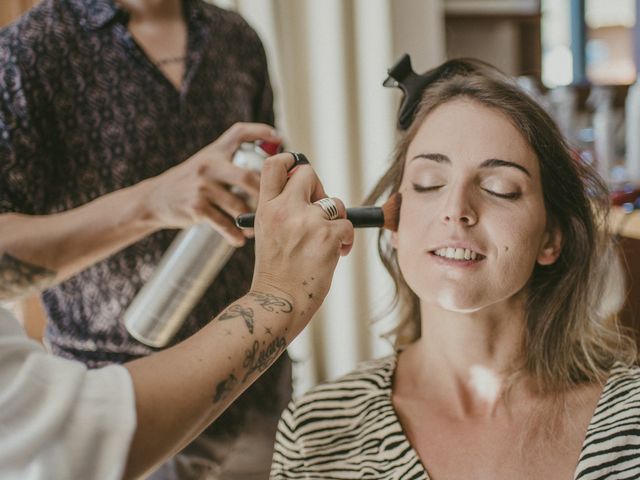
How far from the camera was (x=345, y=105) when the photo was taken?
6.48 ft

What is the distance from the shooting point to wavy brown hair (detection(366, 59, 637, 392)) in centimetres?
100

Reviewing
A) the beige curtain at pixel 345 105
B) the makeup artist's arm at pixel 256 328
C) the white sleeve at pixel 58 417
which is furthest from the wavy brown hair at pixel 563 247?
the beige curtain at pixel 345 105

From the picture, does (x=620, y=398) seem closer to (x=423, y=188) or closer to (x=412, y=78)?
(x=423, y=188)

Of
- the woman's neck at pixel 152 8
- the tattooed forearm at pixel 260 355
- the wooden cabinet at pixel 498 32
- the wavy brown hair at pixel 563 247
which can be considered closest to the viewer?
the tattooed forearm at pixel 260 355

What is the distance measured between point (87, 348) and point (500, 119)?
773mm

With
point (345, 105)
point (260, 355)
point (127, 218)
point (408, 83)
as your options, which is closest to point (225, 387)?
point (260, 355)

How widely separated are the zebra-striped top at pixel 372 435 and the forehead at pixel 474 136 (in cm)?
37

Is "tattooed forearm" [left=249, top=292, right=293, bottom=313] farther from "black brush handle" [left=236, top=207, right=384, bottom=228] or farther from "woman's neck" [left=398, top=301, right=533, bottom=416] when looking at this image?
"woman's neck" [left=398, top=301, right=533, bottom=416]

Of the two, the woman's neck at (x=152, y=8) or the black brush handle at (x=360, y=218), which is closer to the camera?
the black brush handle at (x=360, y=218)

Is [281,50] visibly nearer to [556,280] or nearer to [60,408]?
[556,280]

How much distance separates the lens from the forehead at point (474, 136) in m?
0.94

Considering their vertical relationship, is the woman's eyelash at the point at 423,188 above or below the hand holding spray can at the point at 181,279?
above

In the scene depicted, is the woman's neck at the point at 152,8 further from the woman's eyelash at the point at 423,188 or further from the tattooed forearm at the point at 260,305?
the tattooed forearm at the point at 260,305

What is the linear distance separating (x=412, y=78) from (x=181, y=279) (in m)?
0.51
